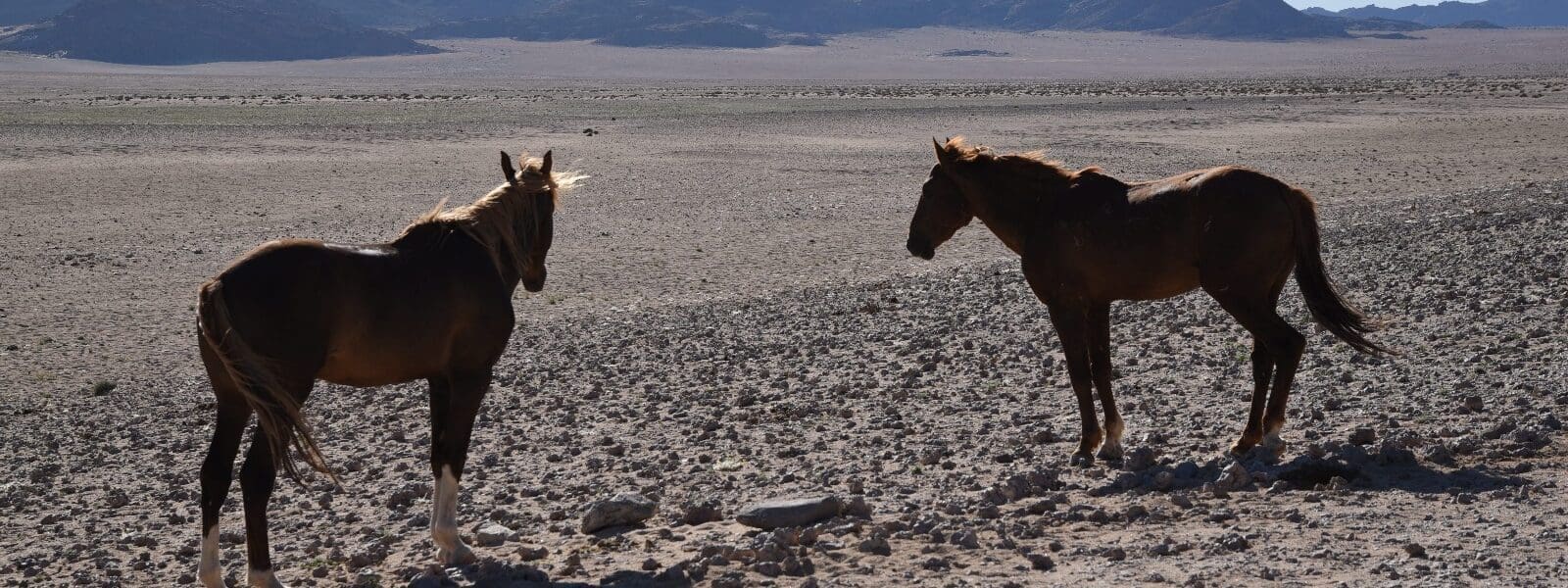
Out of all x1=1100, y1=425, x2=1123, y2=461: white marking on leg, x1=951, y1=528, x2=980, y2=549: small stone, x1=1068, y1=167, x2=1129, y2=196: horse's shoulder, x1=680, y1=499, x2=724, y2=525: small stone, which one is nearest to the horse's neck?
x1=1068, y1=167, x2=1129, y2=196: horse's shoulder

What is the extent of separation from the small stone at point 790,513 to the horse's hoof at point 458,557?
1.13 metres

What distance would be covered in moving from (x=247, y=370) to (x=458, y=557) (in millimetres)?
1162

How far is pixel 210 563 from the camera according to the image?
18.5 ft

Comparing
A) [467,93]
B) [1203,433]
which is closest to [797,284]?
[1203,433]

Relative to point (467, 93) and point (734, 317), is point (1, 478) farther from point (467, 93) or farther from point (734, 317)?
point (467, 93)

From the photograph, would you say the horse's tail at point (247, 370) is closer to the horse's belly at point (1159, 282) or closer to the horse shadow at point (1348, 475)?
the horse shadow at point (1348, 475)

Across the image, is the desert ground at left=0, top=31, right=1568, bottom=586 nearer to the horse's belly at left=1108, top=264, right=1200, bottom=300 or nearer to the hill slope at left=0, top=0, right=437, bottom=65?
the horse's belly at left=1108, top=264, right=1200, bottom=300

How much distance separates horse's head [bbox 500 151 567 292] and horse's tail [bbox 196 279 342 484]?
1.34 metres

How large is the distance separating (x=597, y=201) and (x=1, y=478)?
50.4 feet

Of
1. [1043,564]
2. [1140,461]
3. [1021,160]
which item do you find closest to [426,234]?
[1043,564]

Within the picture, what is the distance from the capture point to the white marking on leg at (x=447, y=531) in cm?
589

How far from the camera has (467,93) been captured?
72.0 m

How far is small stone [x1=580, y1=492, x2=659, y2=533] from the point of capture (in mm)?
6328

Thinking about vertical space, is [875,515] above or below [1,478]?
above
